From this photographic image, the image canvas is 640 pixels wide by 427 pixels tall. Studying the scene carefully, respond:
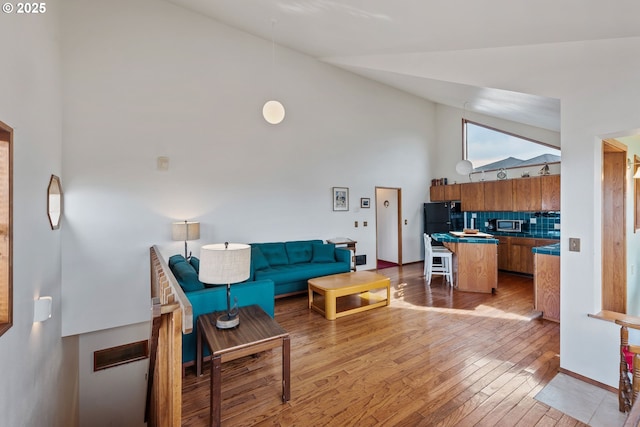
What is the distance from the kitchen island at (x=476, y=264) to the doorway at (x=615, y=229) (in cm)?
188

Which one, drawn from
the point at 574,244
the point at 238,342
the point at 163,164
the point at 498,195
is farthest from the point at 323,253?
the point at 498,195

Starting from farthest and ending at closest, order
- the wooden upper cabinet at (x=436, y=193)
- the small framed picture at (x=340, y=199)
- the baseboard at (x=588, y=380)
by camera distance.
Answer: the wooden upper cabinet at (x=436, y=193) < the small framed picture at (x=340, y=199) < the baseboard at (x=588, y=380)

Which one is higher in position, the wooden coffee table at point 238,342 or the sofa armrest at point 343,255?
the sofa armrest at point 343,255

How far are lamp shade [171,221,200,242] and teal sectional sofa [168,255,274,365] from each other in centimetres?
105

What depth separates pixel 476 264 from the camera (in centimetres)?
462

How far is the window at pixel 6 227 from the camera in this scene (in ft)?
5.24

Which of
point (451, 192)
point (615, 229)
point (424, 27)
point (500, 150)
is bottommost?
point (615, 229)

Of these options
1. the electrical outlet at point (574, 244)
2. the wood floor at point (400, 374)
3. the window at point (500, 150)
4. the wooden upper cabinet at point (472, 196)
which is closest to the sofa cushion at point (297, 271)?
the wood floor at point (400, 374)

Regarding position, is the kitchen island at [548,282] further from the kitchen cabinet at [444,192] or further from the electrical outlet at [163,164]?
the electrical outlet at [163,164]

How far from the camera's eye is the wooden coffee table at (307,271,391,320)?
3570 millimetres

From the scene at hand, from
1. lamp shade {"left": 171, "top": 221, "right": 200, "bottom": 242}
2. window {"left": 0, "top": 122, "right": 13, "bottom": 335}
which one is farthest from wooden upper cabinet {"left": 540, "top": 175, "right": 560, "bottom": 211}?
window {"left": 0, "top": 122, "right": 13, "bottom": 335}

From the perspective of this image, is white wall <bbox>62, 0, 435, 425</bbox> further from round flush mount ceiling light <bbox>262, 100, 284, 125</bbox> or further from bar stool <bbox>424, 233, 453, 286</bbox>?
bar stool <bbox>424, 233, 453, 286</bbox>

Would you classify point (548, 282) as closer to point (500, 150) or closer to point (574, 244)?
point (574, 244)

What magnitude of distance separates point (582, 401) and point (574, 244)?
119 centimetres
